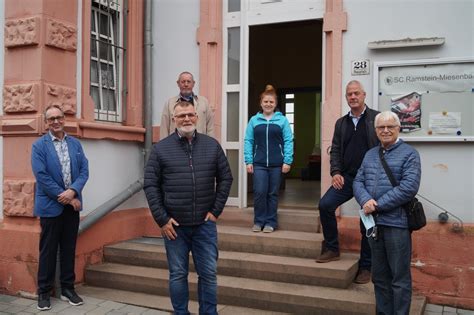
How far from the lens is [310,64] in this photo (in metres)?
12.6

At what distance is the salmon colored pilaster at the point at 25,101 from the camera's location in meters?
5.19

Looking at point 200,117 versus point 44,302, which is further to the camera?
point 200,117

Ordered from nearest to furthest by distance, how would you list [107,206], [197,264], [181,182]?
1. [181,182]
2. [197,264]
3. [107,206]

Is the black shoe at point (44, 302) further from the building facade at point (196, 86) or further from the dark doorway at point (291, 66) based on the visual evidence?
the dark doorway at point (291, 66)

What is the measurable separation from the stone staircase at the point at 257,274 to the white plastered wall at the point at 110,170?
2.03 ft

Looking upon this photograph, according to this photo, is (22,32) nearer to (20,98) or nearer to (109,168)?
(20,98)

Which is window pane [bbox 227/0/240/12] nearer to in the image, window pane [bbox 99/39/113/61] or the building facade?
the building facade

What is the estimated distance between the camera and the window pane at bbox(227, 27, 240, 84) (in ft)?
21.2

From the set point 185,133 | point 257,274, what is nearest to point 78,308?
point 257,274

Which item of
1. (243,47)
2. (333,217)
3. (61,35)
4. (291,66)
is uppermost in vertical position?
(291,66)

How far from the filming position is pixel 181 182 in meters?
3.87

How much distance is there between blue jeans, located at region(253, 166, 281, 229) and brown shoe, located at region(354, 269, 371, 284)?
1172mm

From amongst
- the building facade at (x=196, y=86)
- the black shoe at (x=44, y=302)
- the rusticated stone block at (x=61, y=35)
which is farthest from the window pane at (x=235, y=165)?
the black shoe at (x=44, y=302)

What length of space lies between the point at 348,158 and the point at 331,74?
4.42 ft
